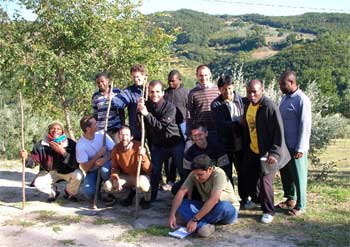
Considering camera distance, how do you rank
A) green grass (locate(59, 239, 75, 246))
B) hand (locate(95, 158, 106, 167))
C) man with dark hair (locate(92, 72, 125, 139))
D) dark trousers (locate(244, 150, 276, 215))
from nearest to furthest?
green grass (locate(59, 239, 75, 246)) < dark trousers (locate(244, 150, 276, 215)) < hand (locate(95, 158, 106, 167)) < man with dark hair (locate(92, 72, 125, 139))

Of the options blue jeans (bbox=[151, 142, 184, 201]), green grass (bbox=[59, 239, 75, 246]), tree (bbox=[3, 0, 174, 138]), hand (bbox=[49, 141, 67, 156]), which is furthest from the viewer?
tree (bbox=[3, 0, 174, 138])

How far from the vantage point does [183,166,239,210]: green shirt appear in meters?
5.09

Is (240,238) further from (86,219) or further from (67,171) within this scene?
(67,171)

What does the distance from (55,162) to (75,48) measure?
13.3 ft

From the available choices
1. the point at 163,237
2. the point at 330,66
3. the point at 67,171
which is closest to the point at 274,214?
the point at 163,237

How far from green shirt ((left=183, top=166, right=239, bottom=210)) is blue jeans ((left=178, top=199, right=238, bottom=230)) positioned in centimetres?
10

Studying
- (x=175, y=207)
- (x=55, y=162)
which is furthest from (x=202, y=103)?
(x=55, y=162)

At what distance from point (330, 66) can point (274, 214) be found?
207 feet

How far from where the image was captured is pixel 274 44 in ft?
361

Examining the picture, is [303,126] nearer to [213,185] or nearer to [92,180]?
[213,185]

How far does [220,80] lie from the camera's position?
5.60 meters

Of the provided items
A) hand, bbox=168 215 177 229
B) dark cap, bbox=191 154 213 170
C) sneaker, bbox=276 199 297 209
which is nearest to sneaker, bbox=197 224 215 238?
hand, bbox=168 215 177 229

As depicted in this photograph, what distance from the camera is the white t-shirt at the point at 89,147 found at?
6234 millimetres

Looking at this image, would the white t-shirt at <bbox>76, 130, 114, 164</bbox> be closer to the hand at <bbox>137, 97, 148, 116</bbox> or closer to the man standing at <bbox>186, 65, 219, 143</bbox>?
the hand at <bbox>137, 97, 148, 116</bbox>
